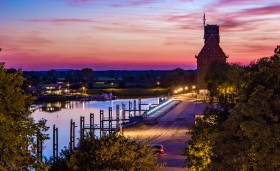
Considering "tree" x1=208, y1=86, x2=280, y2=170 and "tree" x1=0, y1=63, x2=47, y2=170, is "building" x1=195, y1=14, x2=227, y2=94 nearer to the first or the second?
"tree" x1=208, y1=86, x2=280, y2=170

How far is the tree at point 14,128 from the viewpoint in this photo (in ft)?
79.8

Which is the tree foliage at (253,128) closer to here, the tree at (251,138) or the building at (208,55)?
the tree at (251,138)

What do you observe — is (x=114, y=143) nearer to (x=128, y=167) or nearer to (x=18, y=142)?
(x=128, y=167)

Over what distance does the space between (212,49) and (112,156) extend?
461 feet

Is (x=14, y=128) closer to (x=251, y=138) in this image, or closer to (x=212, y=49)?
(x=251, y=138)

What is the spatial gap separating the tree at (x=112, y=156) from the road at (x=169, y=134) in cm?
1584

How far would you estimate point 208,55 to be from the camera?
539 ft

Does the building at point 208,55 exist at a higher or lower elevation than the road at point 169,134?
higher

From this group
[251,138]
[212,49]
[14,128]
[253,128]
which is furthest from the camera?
[212,49]

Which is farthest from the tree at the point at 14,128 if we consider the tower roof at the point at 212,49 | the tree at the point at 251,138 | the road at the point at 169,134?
the tower roof at the point at 212,49

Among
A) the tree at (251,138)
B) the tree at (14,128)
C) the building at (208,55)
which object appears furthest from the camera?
the building at (208,55)

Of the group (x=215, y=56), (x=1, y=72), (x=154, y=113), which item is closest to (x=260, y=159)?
(x=1, y=72)

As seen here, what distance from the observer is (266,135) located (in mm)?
24078

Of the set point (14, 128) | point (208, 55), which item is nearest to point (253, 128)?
point (14, 128)
